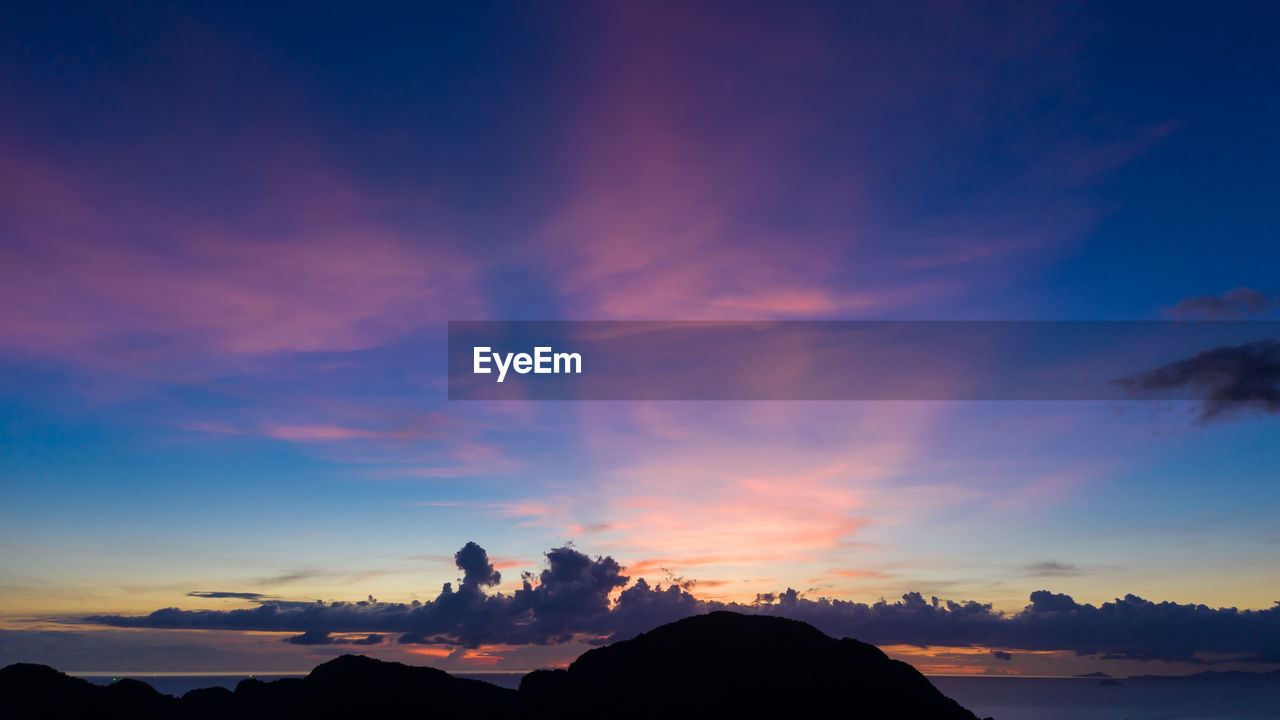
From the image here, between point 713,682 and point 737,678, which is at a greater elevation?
point 737,678

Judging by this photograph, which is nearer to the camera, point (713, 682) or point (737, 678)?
point (737, 678)

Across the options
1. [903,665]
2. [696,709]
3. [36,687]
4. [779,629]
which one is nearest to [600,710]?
[696,709]

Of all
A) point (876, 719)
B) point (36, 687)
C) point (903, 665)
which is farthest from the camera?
point (36, 687)

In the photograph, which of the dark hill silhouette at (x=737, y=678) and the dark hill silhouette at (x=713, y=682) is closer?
the dark hill silhouette at (x=737, y=678)

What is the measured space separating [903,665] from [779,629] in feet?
96.5

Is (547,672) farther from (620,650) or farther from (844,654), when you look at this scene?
(844,654)

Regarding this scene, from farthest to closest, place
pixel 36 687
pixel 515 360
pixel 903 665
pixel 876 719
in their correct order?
pixel 36 687 → pixel 903 665 → pixel 876 719 → pixel 515 360

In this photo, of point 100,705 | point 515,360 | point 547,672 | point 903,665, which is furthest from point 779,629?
point 100,705

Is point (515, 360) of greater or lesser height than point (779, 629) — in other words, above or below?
above

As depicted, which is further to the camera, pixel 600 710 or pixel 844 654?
pixel 844 654

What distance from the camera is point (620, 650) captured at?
629 feet

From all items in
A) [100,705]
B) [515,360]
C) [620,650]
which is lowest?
[100,705]

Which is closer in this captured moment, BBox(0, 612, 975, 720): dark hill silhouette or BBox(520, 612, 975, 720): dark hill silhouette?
BBox(520, 612, 975, 720): dark hill silhouette

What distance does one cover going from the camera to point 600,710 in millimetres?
169125
